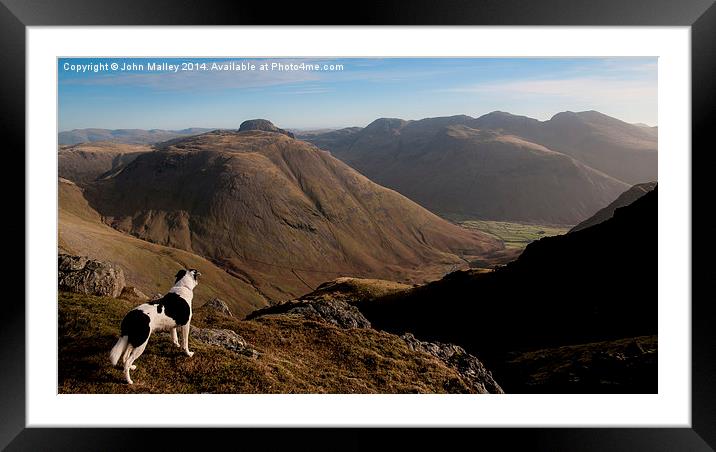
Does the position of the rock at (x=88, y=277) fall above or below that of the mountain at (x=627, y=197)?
below

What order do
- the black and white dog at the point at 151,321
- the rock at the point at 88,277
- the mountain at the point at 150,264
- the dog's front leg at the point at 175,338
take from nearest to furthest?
the black and white dog at the point at 151,321
the dog's front leg at the point at 175,338
the rock at the point at 88,277
the mountain at the point at 150,264

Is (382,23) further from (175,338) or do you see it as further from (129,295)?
(129,295)

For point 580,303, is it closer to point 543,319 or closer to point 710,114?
point 543,319

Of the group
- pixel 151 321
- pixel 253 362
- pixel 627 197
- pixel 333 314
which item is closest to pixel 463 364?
pixel 333 314

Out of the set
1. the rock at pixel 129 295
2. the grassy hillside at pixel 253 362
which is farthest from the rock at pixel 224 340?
the rock at pixel 129 295

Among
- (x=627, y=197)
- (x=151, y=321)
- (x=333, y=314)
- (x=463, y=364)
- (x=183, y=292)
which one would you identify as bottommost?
(x=463, y=364)

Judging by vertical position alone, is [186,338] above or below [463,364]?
above

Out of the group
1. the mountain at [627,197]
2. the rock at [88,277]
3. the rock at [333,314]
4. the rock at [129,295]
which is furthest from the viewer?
the mountain at [627,197]

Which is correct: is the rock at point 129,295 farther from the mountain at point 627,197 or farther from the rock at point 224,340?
the mountain at point 627,197
